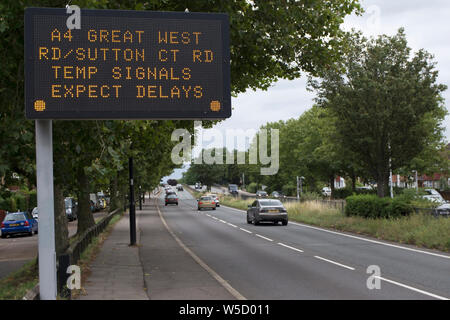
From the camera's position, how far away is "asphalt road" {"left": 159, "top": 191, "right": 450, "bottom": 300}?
9969 millimetres

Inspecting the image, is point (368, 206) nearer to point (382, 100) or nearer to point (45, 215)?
point (382, 100)

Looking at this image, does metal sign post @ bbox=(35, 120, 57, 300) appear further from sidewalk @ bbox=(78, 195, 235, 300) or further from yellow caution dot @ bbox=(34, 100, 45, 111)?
sidewalk @ bbox=(78, 195, 235, 300)

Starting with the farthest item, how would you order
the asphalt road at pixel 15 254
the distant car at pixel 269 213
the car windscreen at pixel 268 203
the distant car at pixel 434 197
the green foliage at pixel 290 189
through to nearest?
the green foliage at pixel 290 189, the car windscreen at pixel 268 203, the distant car at pixel 269 213, the distant car at pixel 434 197, the asphalt road at pixel 15 254

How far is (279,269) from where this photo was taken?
1313 cm

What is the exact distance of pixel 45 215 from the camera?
8.13 meters

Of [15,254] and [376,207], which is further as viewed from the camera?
[376,207]

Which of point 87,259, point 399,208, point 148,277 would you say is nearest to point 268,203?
point 399,208

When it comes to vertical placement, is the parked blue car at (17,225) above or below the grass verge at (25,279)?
below

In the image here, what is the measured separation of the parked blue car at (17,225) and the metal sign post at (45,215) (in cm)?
2286

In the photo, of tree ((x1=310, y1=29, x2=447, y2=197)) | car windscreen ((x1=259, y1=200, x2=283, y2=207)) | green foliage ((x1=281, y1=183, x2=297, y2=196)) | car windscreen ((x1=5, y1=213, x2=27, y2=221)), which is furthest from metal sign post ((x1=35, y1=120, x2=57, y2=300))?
green foliage ((x1=281, y1=183, x2=297, y2=196))

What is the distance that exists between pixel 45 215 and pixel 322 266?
7605 millimetres

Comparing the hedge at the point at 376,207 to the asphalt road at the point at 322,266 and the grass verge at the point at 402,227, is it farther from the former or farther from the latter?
the asphalt road at the point at 322,266

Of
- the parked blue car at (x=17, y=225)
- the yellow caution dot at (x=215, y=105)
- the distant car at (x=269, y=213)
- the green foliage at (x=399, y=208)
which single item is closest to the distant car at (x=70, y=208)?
the parked blue car at (x=17, y=225)

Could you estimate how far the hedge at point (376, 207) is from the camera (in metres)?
21.9
